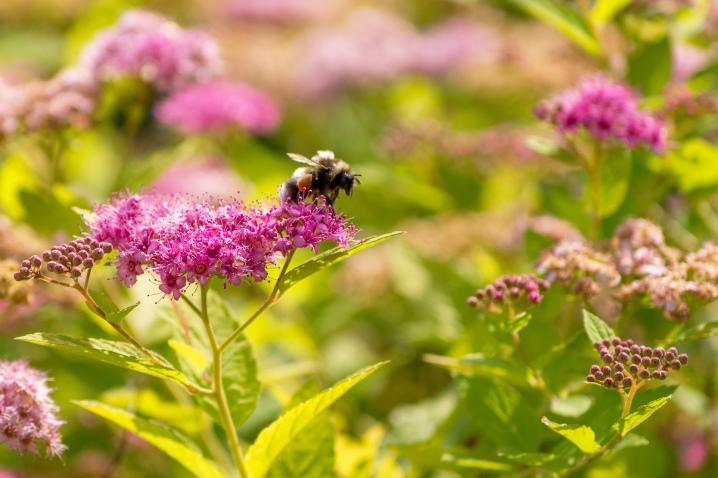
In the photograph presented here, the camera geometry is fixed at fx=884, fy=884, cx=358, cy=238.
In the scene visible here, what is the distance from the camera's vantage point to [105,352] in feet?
3.38

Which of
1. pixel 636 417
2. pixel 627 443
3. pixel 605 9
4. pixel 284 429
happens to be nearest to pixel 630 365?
pixel 636 417

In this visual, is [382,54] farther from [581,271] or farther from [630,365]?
[630,365]

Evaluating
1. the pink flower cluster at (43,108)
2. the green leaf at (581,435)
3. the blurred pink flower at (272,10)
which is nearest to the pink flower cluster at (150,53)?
the pink flower cluster at (43,108)

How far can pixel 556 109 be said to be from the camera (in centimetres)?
154

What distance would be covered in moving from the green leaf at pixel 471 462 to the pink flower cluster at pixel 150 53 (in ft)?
3.59

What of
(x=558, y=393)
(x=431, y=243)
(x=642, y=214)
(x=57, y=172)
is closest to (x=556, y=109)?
(x=642, y=214)

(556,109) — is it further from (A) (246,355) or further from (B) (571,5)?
(A) (246,355)

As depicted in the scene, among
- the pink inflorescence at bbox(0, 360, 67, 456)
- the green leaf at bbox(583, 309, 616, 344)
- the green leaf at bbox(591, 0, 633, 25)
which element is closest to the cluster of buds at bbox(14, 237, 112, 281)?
the pink inflorescence at bbox(0, 360, 67, 456)

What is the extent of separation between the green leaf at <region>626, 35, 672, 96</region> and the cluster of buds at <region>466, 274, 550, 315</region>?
2.47 ft

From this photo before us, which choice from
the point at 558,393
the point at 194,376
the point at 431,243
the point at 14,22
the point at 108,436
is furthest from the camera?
the point at 14,22

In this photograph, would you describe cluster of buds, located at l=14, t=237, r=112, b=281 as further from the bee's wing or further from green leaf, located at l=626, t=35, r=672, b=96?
green leaf, located at l=626, t=35, r=672, b=96

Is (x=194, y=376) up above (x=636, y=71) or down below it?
below

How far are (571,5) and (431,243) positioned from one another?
28.0 inches

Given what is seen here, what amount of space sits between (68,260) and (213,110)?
130 cm
